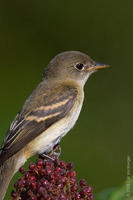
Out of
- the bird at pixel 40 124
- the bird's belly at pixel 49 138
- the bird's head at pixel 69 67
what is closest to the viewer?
the bird at pixel 40 124

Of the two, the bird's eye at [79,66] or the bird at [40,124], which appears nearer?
the bird at [40,124]

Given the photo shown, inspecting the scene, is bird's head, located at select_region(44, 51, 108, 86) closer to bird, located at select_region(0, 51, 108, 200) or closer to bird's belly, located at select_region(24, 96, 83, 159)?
bird, located at select_region(0, 51, 108, 200)

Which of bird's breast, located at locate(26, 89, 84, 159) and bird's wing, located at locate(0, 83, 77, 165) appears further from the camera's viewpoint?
bird's breast, located at locate(26, 89, 84, 159)

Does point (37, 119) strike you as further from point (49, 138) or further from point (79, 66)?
point (79, 66)

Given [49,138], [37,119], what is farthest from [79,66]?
[49,138]

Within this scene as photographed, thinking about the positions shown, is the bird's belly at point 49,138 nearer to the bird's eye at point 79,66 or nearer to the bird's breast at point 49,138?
the bird's breast at point 49,138

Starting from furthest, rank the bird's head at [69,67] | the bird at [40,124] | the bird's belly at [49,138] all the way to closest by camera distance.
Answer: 1. the bird's head at [69,67]
2. the bird's belly at [49,138]
3. the bird at [40,124]

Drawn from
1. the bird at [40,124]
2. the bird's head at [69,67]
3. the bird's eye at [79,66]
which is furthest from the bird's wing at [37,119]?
the bird's eye at [79,66]

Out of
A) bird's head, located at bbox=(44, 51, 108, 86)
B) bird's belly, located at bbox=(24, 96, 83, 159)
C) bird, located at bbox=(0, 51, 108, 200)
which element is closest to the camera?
bird, located at bbox=(0, 51, 108, 200)

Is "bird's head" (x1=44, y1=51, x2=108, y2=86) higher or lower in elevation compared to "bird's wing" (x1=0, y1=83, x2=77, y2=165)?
higher

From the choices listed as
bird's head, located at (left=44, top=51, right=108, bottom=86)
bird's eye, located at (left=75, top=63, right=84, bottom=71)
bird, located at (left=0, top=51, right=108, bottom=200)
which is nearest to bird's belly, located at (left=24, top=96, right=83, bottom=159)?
bird, located at (left=0, top=51, right=108, bottom=200)
